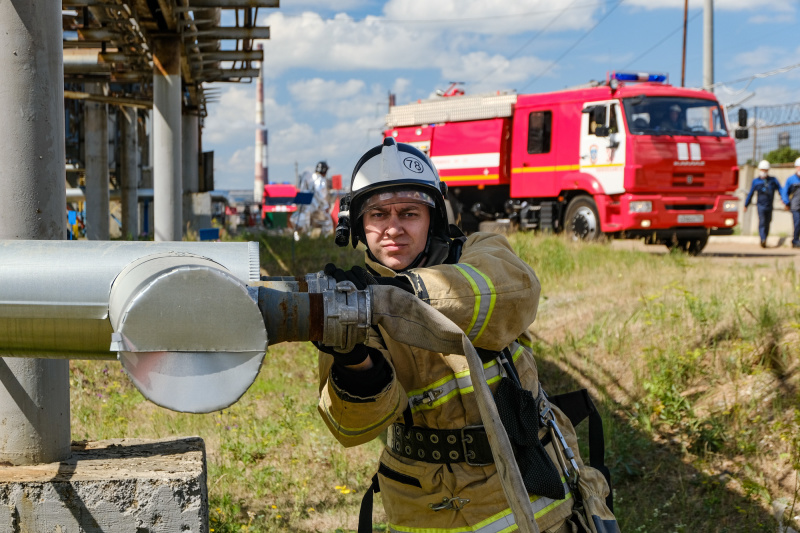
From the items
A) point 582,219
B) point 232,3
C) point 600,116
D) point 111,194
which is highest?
point 232,3

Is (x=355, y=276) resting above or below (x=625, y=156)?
below

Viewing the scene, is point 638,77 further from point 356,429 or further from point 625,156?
point 356,429

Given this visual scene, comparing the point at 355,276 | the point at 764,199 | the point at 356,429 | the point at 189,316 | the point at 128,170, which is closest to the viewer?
the point at 189,316

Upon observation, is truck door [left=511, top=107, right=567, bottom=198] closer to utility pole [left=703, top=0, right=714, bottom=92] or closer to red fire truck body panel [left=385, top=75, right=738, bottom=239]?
red fire truck body panel [left=385, top=75, right=738, bottom=239]

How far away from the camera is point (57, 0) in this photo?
8.89 feet

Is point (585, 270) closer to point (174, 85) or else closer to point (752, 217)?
point (174, 85)

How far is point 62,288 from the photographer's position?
1464 mm

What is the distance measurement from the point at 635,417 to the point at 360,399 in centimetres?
421

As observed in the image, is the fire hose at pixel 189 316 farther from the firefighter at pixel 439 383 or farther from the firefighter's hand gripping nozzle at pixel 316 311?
the firefighter at pixel 439 383

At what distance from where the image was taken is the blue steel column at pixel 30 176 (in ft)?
8.29

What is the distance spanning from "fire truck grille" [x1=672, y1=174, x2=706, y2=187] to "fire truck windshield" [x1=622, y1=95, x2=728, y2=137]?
29.4 inches

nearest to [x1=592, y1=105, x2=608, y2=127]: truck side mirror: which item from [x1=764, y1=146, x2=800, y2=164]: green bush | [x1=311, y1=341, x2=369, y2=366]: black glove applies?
[x1=311, y1=341, x2=369, y2=366]: black glove

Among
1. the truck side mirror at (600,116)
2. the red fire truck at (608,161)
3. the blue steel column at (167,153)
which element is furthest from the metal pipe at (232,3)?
the truck side mirror at (600,116)

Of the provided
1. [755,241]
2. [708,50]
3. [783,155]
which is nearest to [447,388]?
[755,241]
